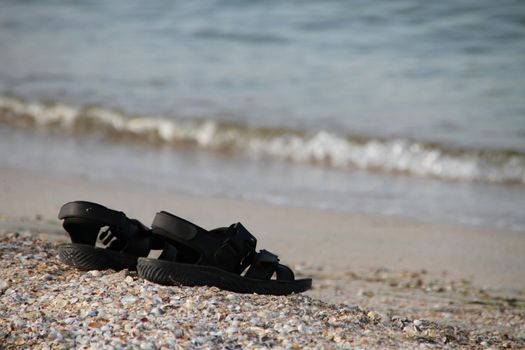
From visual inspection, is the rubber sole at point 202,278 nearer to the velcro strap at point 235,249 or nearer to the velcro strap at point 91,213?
the velcro strap at point 235,249

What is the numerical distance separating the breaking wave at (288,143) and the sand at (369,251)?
240cm

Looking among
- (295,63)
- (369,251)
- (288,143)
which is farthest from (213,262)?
(295,63)

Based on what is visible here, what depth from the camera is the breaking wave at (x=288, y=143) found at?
29.7ft

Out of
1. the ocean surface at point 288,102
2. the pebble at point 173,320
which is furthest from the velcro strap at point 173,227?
the ocean surface at point 288,102

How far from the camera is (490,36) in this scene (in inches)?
559

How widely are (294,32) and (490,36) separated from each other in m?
3.53

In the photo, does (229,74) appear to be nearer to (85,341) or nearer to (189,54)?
(189,54)

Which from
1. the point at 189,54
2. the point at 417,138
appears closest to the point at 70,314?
the point at 417,138

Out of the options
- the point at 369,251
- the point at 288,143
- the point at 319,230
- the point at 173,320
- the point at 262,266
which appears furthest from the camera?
the point at 288,143

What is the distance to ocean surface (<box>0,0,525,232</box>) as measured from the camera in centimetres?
848

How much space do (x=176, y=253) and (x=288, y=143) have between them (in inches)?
253

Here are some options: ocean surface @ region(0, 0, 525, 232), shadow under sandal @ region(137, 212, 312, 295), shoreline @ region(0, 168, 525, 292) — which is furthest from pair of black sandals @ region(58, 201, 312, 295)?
ocean surface @ region(0, 0, 525, 232)

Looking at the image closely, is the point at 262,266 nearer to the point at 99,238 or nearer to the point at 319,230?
the point at 99,238

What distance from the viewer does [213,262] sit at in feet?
11.9
